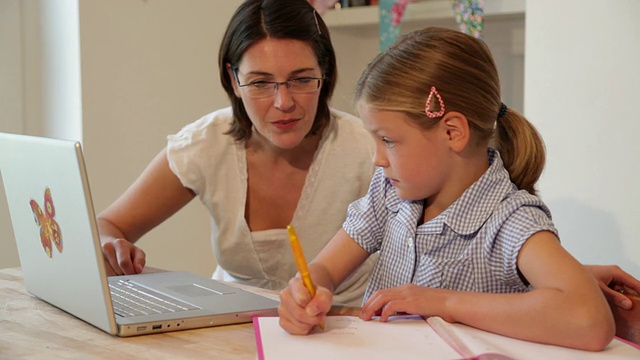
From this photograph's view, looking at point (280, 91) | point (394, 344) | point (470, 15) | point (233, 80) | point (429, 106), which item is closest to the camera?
point (394, 344)

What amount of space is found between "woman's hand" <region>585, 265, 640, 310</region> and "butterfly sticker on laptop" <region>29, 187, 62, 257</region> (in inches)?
30.4

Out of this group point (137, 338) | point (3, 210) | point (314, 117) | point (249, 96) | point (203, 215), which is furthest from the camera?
point (203, 215)

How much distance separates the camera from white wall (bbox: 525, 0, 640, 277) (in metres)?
1.87

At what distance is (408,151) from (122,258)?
0.61 metres

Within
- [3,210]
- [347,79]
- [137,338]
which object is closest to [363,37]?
[347,79]

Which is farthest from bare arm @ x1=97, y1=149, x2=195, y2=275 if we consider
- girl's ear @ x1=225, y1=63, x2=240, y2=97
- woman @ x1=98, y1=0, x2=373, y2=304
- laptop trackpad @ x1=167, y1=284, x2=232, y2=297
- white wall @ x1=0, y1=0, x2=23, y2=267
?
white wall @ x1=0, y1=0, x2=23, y2=267

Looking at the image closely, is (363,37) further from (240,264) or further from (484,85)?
(484,85)

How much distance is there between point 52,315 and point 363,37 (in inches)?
94.8

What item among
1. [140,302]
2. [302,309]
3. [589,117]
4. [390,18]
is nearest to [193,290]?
[140,302]

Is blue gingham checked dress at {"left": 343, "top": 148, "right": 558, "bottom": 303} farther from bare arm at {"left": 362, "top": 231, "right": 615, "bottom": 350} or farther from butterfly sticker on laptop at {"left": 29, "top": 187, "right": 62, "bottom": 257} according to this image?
butterfly sticker on laptop at {"left": 29, "top": 187, "right": 62, "bottom": 257}

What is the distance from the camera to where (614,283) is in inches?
49.4

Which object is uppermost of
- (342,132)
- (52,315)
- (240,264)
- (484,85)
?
(484,85)

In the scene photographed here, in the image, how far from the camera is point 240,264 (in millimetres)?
1983

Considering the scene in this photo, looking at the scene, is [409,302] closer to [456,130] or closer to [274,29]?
[456,130]
